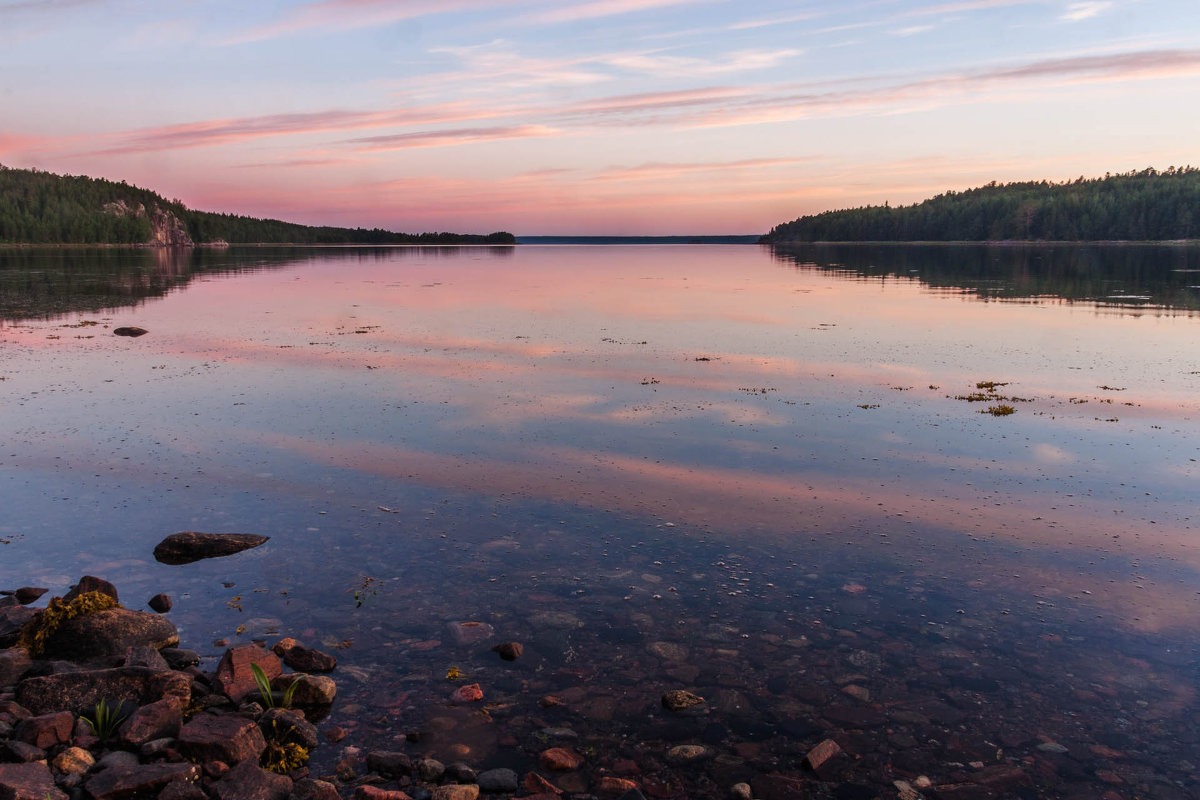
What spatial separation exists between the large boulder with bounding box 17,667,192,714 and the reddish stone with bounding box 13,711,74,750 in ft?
1.61

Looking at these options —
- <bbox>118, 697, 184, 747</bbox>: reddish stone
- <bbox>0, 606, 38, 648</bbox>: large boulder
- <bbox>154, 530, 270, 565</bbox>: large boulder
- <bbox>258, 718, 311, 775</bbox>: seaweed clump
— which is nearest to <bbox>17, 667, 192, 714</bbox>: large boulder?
<bbox>118, 697, 184, 747</bbox>: reddish stone

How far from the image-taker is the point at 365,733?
28.9 feet

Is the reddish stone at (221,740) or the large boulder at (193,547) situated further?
the large boulder at (193,547)

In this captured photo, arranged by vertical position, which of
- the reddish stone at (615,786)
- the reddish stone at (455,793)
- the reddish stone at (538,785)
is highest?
the reddish stone at (455,793)

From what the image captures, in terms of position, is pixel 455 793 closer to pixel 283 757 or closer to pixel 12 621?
pixel 283 757

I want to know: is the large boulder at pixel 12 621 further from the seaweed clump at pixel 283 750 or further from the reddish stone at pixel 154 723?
the seaweed clump at pixel 283 750

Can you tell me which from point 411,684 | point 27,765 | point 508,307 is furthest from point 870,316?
point 27,765

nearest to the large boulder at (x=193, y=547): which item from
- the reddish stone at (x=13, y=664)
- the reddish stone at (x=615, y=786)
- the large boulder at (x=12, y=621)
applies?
the large boulder at (x=12, y=621)

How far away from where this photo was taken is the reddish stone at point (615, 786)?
7.93m

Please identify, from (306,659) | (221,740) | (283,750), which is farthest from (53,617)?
(283,750)

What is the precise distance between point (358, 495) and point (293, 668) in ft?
21.6

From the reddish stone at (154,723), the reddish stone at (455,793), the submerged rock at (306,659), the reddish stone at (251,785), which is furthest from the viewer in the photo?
the submerged rock at (306,659)

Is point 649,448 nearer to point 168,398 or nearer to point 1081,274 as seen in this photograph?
point 168,398

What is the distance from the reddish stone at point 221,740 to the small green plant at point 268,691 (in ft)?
1.46
